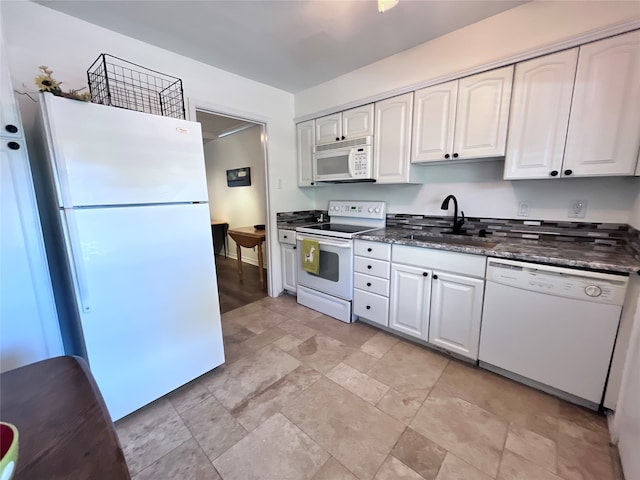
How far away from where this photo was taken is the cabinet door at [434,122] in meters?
2.13

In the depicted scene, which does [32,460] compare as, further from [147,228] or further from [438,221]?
[438,221]

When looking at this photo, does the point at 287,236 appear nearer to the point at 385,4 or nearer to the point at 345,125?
the point at 345,125

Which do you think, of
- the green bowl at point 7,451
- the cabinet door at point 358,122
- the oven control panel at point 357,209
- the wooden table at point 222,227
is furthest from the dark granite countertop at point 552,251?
the wooden table at point 222,227

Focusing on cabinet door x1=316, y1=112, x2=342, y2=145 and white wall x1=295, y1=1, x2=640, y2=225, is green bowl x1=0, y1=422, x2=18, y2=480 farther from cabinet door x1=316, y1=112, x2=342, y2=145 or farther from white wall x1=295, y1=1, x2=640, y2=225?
cabinet door x1=316, y1=112, x2=342, y2=145

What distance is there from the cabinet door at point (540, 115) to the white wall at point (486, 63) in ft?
0.47

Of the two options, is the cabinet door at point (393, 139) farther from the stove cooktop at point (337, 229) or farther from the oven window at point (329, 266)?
the oven window at point (329, 266)

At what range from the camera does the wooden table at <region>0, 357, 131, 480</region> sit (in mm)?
484

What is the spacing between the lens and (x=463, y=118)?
6.80 ft

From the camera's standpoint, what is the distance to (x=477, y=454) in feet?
4.48

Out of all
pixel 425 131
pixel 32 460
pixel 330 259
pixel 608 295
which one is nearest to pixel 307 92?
pixel 425 131

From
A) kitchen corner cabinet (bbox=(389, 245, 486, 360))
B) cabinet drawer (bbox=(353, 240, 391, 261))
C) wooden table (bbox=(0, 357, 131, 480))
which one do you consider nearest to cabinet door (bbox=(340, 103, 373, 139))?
cabinet drawer (bbox=(353, 240, 391, 261))

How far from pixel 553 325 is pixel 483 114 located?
1.53 meters

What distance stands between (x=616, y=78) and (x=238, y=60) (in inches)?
108

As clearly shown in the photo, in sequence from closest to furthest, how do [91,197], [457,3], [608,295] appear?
[91,197]
[608,295]
[457,3]
